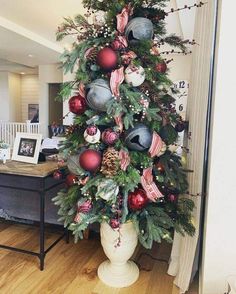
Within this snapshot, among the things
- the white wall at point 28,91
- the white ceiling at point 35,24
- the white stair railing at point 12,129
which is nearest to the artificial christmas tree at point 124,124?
the white ceiling at point 35,24

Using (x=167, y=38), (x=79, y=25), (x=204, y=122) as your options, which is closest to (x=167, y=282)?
(x=204, y=122)

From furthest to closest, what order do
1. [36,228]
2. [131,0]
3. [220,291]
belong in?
1. [36,228]
2. [131,0]
3. [220,291]

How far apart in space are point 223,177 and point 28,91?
35.3ft

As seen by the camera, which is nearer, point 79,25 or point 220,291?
point 220,291

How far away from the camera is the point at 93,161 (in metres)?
1.65

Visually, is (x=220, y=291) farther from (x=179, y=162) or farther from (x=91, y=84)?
(x=91, y=84)

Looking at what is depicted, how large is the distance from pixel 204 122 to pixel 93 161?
747mm

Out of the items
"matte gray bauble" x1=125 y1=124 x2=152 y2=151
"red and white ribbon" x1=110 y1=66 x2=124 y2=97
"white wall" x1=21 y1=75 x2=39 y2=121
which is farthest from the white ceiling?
"white wall" x1=21 y1=75 x2=39 y2=121

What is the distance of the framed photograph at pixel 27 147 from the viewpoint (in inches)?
91.1

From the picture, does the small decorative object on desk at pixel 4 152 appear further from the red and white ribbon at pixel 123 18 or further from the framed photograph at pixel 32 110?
the framed photograph at pixel 32 110

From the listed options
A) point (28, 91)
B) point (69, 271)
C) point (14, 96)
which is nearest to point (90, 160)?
point (69, 271)

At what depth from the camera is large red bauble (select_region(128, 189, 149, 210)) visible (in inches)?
66.7

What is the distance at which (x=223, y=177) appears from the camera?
4.96 feet

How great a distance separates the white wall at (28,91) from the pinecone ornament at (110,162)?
32.6 feet
